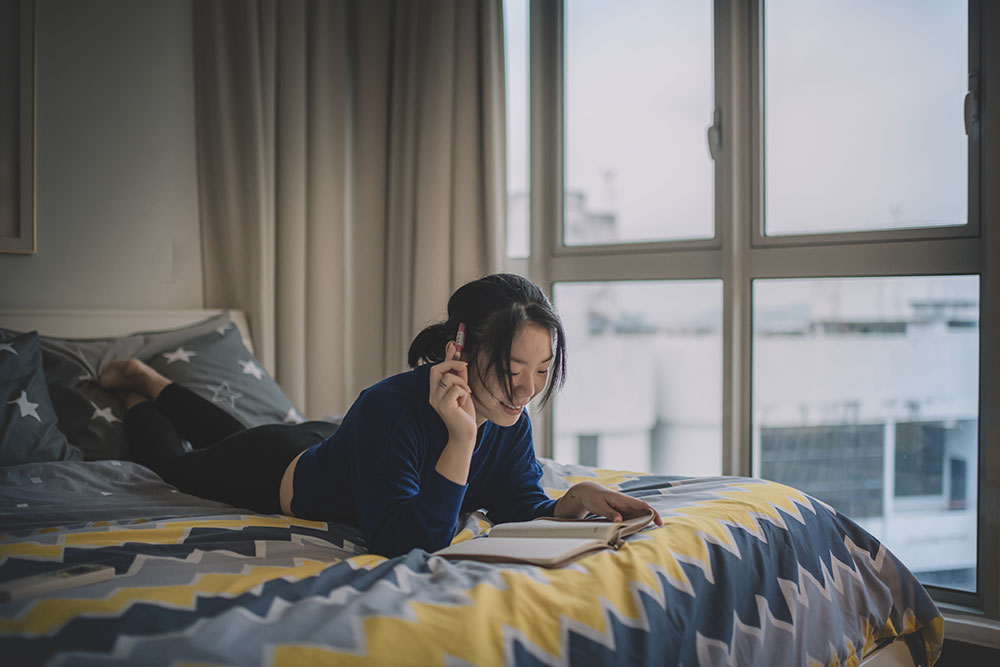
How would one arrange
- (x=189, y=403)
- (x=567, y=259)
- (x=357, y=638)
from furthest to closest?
(x=567, y=259) < (x=189, y=403) < (x=357, y=638)

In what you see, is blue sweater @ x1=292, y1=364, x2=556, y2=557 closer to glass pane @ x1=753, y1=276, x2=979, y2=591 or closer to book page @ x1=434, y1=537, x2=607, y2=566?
book page @ x1=434, y1=537, x2=607, y2=566

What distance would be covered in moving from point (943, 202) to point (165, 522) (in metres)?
2.13

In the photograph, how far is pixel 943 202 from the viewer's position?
230cm

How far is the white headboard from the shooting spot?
2.42 meters

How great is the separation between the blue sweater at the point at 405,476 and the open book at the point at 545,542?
7 cm

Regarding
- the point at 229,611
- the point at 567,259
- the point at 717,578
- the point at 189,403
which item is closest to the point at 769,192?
the point at 567,259

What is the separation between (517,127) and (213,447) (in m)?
1.69

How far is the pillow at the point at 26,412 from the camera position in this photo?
187cm

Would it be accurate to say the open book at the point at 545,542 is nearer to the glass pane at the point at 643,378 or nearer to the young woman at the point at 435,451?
the young woman at the point at 435,451

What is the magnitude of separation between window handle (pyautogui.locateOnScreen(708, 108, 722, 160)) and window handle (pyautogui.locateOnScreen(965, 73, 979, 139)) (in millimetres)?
679

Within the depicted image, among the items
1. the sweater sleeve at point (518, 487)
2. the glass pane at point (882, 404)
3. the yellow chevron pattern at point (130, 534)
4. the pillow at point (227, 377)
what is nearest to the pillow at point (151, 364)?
the pillow at point (227, 377)

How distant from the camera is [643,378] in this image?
2844mm

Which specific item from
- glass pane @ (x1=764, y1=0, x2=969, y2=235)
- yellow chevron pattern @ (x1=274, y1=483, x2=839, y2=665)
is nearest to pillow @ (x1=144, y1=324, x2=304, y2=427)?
yellow chevron pattern @ (x1=274, y1=483, x2=839, y2=665)

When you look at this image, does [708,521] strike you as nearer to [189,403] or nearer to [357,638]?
[357,638]
